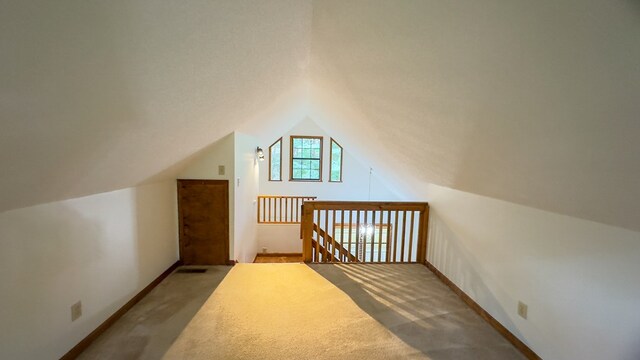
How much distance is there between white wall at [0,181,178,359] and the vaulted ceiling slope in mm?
2212

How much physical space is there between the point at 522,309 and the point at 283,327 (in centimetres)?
195

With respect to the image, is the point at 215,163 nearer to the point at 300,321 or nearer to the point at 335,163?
the point at 300,321

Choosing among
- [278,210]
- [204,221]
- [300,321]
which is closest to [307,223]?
[204,221]

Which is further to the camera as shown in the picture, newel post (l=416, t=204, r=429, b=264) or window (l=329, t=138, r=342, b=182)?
window (l=329, t=138, r=342, b=182)

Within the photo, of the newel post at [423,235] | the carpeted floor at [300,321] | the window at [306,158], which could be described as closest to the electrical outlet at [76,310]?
the carpeted floor at [300,321]

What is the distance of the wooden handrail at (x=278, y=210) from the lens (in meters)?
6.86

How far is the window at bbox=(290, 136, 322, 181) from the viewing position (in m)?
8.67

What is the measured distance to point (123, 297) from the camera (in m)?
2.76

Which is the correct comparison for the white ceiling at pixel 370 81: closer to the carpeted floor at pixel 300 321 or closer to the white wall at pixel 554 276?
the white wall at pixel 554 276

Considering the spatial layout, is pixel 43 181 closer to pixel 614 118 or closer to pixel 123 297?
pixel 123 297

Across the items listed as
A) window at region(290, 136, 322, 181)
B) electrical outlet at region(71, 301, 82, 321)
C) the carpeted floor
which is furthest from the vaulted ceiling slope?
window at region(290, 136, 322, 181)

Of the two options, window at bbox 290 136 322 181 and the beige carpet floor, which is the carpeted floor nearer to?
the beige carpet floor

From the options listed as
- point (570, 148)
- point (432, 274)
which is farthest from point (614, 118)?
point (432, 274)

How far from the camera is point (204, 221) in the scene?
→ 155 inches
